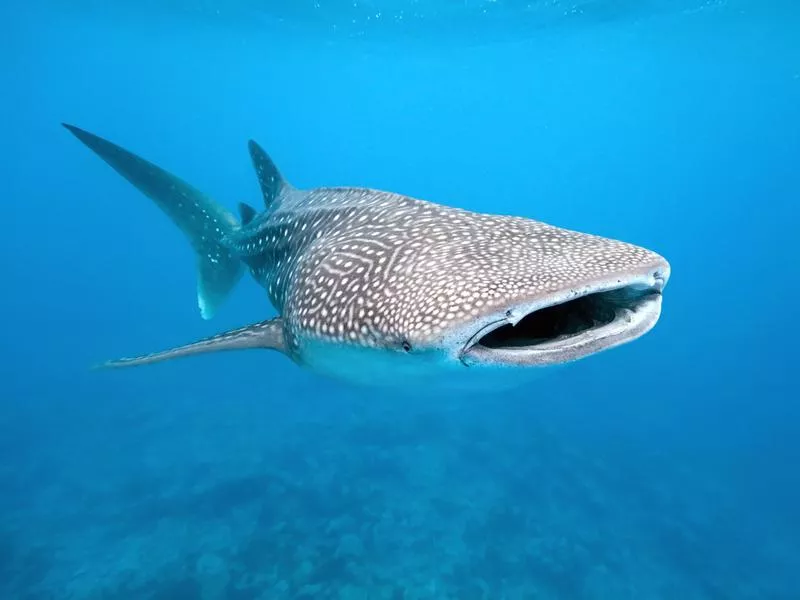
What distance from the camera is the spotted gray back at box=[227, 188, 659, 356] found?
2.23 meters

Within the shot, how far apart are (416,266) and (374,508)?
309 inches

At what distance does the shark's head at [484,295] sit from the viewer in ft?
7.00

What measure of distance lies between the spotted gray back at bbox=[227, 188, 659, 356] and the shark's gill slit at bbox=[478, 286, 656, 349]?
23cm

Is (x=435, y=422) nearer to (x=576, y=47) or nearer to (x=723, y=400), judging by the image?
(x=723, y=400)

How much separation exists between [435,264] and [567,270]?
0.77m

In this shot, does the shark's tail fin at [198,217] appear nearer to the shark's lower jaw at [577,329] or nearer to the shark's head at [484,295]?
the shark's head at [484,295]

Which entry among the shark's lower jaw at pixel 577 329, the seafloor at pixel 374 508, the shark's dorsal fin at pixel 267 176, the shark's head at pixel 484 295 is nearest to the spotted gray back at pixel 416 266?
the shark's head at pixel 484 295

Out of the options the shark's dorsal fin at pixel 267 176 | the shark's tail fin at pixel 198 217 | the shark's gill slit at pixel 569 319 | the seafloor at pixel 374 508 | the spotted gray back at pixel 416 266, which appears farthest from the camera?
the seafloor at pixel 374 508

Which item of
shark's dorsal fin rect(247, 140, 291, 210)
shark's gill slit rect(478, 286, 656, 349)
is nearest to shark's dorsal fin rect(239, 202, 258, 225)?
shark's dorsal fin rect(247, 140, 291, 210)

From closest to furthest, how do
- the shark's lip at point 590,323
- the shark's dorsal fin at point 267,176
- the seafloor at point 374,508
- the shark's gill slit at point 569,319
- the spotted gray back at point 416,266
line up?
the shark's lip at point 590,323
the spotted gray back at point 416,266
the shark's gill slit at point 569,319
the shark's dorsal fin at point 267,176
the seafloor at point 374,508

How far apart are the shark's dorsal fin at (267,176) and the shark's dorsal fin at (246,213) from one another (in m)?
0.21

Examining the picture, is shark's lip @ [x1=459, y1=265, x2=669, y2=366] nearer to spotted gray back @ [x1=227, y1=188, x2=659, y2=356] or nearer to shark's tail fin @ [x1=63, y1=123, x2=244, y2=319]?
spotted gray back @ [x1=227, y1=188, x2=659, y2=356]

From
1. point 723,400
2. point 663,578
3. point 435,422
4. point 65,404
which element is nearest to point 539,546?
point 663,578

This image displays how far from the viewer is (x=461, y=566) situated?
8.12 meters
